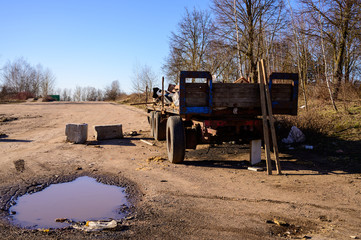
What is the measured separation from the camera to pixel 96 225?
11.8ft

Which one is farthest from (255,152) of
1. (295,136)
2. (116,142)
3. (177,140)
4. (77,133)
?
(77,133)

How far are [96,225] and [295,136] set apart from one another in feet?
23.7

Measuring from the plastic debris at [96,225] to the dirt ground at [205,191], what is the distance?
0.11 m

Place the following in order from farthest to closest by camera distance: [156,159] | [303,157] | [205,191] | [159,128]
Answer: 1. [159,128]
2. [303,157]
3. [156,159]
4. [205,191]

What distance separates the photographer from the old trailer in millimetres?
6789

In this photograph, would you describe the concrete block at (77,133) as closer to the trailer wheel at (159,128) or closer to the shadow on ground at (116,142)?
the shadow on ground at (116,142)

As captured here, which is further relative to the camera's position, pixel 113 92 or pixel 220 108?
pixel 113 92

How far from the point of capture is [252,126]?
710 centimetres

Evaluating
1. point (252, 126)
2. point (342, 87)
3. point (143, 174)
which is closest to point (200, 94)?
point (252, 126)

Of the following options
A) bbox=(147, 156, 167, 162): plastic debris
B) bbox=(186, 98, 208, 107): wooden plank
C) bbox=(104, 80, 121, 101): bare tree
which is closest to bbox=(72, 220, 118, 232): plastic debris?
bbox=(186, 98, 208, 107): wooden plank

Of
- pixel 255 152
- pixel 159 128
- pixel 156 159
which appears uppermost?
pixel 159 128

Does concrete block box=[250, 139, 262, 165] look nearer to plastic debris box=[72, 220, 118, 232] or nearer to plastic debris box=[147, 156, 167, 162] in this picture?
plastic debris box=[147, 156, 167, 162]

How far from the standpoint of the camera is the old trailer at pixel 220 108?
6.79m

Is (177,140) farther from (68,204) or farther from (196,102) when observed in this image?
(68,204)
